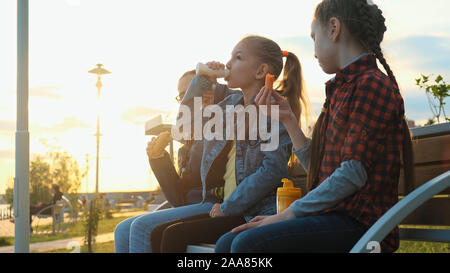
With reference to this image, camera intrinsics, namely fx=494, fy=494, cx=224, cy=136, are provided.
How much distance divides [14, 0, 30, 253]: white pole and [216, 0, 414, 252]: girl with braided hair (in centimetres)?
381

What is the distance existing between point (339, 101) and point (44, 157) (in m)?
17.3

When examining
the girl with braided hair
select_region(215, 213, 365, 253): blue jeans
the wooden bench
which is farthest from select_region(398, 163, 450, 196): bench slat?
select_region(215, 213, 365, 253): blue jeans

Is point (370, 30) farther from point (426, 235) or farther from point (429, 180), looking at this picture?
point (426, 235)

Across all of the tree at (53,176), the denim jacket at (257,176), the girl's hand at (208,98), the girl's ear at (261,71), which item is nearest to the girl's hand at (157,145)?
the girl's hand at (208,98)

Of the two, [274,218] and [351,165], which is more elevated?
[351,165]

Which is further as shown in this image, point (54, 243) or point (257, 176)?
point (54, 243)

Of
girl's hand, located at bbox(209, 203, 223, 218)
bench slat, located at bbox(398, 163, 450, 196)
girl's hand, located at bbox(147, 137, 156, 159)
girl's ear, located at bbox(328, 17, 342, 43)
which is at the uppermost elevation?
girl's ear, located at bbox(328, 17, 342, 43)

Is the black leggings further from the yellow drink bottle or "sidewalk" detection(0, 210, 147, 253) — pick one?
"sidewalk" detection(0, 210, 147, 253)

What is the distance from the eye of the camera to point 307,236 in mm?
1632

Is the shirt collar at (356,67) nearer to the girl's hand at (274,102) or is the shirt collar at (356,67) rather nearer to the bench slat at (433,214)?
the girl's hand at (274,102)

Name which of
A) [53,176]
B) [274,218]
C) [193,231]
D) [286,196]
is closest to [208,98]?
[193,231]

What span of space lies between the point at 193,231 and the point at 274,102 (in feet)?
2.46

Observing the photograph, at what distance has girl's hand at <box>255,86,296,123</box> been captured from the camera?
1.86 m
